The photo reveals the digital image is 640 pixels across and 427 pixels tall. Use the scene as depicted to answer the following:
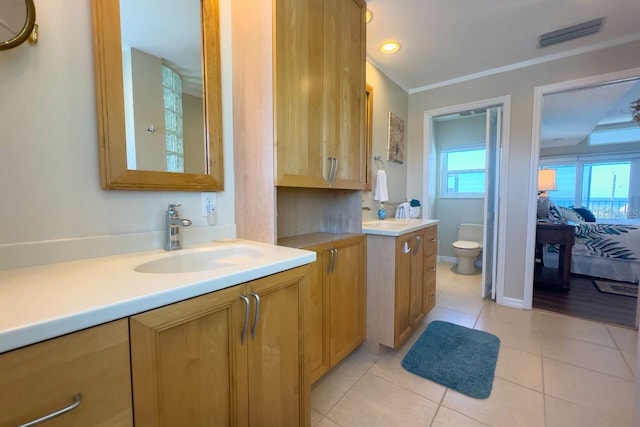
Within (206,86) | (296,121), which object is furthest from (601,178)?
(206,86)

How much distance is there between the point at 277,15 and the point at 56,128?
0.98 meters

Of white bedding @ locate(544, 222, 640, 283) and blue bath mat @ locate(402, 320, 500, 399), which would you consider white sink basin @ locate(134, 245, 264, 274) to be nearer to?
blue bath mat @ locate(402, 320, 500, 399)

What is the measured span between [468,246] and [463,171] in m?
1.43

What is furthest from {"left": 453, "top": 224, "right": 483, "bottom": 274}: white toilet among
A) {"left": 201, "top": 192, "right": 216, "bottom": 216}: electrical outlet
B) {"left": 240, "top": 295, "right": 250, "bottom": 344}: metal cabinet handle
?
{"left": 240, "top": 295, "right": 250, "bottom": 344}: metal cabinet handle

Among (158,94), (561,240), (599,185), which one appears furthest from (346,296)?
(599,185)

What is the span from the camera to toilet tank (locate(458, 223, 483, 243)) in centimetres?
411

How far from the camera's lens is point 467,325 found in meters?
2.38

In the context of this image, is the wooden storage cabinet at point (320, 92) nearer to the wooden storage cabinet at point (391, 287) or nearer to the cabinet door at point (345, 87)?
the cabinet door at point (345, 87)

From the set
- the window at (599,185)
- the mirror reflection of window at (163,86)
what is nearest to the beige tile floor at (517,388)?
the mirror reflection of window at (163,86)

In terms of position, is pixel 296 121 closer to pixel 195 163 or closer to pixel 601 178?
pixel 195 163

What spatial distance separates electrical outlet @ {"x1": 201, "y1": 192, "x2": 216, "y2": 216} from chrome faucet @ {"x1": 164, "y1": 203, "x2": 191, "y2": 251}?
169 millimetres

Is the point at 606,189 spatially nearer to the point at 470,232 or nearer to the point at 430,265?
the point at 470,232

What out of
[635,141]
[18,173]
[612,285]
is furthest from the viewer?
[635,141]

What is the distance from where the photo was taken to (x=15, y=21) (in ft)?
2.69
